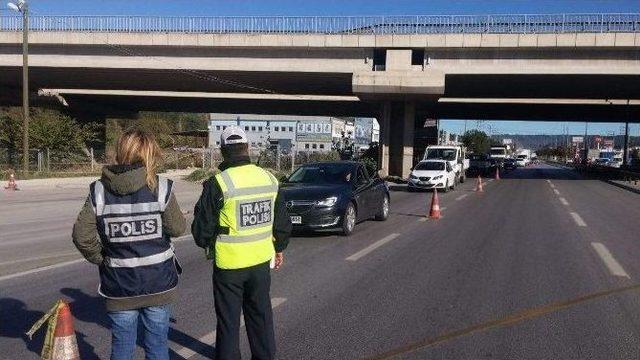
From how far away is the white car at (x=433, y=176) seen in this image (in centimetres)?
2545

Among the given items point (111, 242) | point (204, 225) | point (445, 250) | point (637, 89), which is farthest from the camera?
point (637, 89)

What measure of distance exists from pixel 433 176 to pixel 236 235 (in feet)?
72.9

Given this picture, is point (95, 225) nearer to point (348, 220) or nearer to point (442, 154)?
point (348, 220)

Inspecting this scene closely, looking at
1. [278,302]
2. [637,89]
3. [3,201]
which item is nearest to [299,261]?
[278,302]

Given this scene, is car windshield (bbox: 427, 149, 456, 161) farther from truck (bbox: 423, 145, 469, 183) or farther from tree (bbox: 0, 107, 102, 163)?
tree (bbox: 0, 107, 102, 163)

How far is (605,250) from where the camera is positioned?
10297 millimetres

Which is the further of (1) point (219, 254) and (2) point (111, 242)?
(1) point (219, 254)

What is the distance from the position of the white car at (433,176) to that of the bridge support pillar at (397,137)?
868 centimetres

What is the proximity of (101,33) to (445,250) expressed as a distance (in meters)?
26.6

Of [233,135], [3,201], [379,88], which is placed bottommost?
[3,201]

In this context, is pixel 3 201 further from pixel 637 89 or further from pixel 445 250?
pixel 637 89

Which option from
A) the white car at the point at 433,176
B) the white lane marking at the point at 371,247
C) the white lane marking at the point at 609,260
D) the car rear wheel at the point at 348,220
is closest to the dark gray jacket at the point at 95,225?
the white lane marking at the point at 371,247

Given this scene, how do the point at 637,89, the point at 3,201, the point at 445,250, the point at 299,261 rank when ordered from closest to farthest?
the point at 299,261 → the point at 445,250 → the point at 3,201 → the point at 637,89

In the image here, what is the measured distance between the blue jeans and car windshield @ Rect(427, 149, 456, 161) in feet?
93.9
